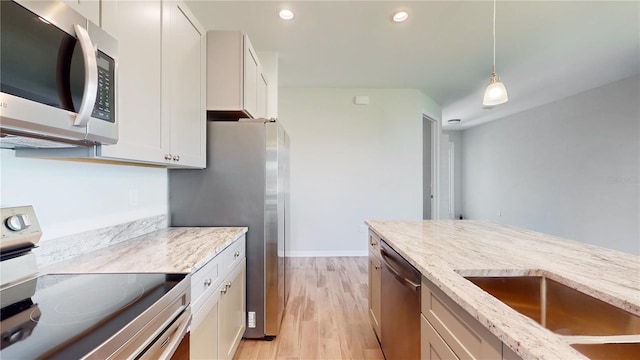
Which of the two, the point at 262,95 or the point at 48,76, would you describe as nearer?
the point at 48,76

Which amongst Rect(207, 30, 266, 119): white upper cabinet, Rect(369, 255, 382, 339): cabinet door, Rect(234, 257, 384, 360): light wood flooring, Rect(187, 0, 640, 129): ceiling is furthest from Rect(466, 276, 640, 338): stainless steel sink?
Rect(187, 0, 640, 129): ceiling

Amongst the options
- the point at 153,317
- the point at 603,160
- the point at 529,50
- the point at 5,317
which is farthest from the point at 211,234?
the point at 603,160

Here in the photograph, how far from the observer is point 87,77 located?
2.54 ft

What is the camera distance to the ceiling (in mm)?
2189

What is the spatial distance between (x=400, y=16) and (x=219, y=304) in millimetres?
2628

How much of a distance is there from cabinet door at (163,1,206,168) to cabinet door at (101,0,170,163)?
0.07 m

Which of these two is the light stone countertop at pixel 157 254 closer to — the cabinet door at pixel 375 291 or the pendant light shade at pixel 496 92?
the cabinet door at pixel 375 291

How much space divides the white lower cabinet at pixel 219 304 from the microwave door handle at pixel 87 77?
0.71m

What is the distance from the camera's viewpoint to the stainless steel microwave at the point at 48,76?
25.9 inches

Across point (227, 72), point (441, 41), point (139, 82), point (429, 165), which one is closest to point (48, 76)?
point (139, 82)

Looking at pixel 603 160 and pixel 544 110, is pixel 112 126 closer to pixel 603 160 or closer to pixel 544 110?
pixel 603 160

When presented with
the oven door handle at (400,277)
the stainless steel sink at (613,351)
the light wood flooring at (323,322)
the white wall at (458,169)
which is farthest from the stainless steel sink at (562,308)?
the white wall at (458,169)

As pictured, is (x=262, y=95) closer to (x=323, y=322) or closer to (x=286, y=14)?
(x=286, y=14)

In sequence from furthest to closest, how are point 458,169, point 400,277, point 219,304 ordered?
point 458,169, point 219,304, point 400,277
